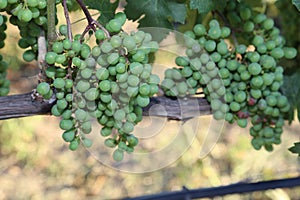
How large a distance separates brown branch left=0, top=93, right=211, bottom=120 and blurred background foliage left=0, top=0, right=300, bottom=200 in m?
1.52

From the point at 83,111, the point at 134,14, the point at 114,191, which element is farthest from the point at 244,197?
the point at 83,111

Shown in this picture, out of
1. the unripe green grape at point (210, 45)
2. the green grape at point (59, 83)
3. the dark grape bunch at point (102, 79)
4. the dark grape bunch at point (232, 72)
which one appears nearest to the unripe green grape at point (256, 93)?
the dark grape bunch at point (232, 72)

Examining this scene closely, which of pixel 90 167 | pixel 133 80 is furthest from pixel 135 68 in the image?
pixel 90 167

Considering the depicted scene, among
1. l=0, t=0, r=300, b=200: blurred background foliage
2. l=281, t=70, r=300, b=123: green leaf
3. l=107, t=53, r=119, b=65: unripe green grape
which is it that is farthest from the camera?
l=0, t=0, r=300, b=200: blurred background foliage

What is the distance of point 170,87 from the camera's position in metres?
0.93

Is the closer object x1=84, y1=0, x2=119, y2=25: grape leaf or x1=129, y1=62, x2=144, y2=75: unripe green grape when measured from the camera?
x1=129, y1=62, x2=144, y2=75: unripe green grape

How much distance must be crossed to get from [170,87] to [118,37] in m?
0.26

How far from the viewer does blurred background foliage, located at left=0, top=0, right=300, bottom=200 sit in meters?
2.50

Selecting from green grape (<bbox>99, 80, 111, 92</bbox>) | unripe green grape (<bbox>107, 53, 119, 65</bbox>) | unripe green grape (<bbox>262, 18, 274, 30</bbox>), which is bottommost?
green grape (<bbox>99, 80, 111, 92</bbox>)

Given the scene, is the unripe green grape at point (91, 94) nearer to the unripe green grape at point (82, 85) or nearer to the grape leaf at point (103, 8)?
the unripe green grape at point (82, 85)

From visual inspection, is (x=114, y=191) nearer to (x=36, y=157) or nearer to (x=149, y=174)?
(x=149, y=174)

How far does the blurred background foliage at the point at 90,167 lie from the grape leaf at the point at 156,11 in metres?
1.57

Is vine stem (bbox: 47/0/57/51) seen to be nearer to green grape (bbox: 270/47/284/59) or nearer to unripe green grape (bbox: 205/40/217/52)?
unripe green grape (bbox: 205/40/217/52)

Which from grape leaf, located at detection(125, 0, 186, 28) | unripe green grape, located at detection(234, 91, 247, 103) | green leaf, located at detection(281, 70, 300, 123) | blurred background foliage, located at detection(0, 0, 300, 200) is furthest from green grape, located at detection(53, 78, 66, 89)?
blurred background foliage, located at detection(0, 0, 300, 200)
